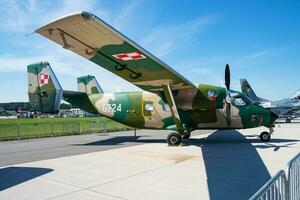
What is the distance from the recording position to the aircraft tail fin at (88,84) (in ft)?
71.2

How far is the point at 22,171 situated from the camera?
8805 millimetres

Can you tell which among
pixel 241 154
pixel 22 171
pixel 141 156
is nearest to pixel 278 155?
pixel 241 154

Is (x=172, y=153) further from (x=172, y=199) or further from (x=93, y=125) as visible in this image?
(x=93, y=125)

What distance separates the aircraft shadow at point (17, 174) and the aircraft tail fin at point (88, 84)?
12676 millimetres

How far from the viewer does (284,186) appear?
393 centimetres

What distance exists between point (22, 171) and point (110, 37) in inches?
195

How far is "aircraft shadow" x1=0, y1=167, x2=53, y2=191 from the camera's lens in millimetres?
7379

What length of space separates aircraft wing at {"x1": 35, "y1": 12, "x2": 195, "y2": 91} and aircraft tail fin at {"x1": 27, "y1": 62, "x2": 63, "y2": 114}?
4091 mm

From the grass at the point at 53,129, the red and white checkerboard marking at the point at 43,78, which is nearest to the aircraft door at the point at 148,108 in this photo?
the red and white checkerboard marking at the point at 43,78

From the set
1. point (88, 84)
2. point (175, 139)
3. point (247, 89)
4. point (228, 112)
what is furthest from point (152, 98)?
point (247, 89)

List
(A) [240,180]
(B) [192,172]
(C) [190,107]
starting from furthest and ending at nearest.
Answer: (C) [190,107]
(B) [192,172]
(A) [240,180]

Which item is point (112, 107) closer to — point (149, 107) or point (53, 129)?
point (149, 107)

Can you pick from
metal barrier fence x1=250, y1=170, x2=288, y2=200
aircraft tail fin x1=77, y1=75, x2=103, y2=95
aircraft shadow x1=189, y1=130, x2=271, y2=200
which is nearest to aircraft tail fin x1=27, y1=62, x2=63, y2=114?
aircraft tail fin x1=77, y1=75, x2=103, y2=95

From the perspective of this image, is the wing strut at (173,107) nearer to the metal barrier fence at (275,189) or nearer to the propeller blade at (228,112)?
the propeller blade at (228,112)
